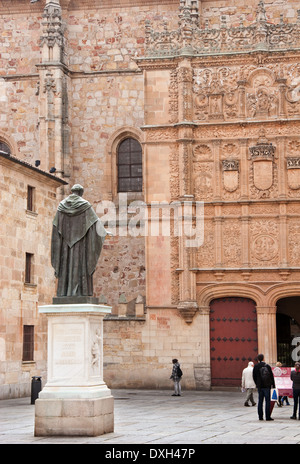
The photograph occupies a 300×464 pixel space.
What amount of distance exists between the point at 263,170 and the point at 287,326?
8691mm

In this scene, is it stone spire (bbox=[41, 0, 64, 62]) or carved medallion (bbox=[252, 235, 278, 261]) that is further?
stone spire (bbox=[41, 0, 64, 62])

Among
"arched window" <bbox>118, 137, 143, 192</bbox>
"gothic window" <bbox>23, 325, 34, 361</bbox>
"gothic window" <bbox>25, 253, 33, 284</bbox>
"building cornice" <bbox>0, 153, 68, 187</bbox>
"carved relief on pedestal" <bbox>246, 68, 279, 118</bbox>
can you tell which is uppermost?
"carved relief on pedestal" <bbox>246, 68, 279, 118</bbox>

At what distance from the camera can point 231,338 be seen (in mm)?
31297

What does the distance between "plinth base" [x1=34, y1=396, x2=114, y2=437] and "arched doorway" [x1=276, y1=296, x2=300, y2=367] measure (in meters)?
20.4

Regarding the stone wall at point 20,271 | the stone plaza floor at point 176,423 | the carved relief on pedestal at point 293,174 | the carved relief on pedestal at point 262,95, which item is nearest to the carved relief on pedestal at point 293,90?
the carved relief on pedestal at point 262,95

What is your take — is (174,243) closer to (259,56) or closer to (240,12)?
(259,56)

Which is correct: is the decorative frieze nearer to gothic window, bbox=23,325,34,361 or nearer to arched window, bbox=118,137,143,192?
arched window, bbox=118,137,143,192

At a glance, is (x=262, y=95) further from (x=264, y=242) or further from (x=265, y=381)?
(x=265, y=381)

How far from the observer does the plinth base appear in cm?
1498

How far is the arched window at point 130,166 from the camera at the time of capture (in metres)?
37.9

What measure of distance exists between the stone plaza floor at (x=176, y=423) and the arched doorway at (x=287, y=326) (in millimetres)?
7198

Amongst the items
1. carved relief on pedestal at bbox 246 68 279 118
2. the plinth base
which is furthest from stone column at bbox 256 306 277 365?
the plinth base

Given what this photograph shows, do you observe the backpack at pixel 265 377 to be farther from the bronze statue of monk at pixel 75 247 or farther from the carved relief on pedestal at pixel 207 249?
the carved relief on pedestal at pixel 207 249
